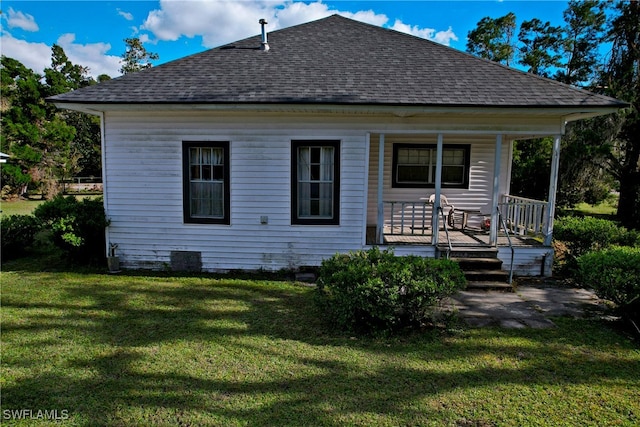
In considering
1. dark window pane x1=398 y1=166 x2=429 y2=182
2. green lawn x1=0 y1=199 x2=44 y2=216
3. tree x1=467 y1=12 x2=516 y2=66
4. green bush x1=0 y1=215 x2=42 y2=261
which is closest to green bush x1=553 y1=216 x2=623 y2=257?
dark window pane x1=398 y1=166 x2=429 y2=182

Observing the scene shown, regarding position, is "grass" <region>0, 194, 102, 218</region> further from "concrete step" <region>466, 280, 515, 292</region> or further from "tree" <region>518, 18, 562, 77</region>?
"tree" <region>518, 18, 562, 77</region>

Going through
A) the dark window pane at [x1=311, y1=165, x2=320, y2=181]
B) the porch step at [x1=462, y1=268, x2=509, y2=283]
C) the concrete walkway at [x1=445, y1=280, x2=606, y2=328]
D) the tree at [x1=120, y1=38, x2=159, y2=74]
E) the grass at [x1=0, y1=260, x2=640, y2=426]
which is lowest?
the grass at [x1=0, y1=260, x2=640, y2=426]

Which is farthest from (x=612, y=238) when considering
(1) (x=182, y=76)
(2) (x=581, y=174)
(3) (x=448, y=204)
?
(1) (x=182, y=76)

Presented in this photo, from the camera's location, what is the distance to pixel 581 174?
1358 cm

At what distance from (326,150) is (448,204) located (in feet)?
11.5

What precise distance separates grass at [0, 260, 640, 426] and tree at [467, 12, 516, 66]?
17.5 meters

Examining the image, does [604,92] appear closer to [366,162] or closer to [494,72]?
[494,72]

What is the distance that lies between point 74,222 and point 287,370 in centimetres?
566

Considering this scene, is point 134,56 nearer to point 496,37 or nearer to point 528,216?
point 496,37

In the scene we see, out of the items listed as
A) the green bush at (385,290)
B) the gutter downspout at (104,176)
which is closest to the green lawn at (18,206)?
the gutter downspout at (104,176)

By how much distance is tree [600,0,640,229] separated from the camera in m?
12.2

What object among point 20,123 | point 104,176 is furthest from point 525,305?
point 20,123

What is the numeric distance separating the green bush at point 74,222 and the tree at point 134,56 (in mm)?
29084

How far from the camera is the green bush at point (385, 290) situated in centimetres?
452
